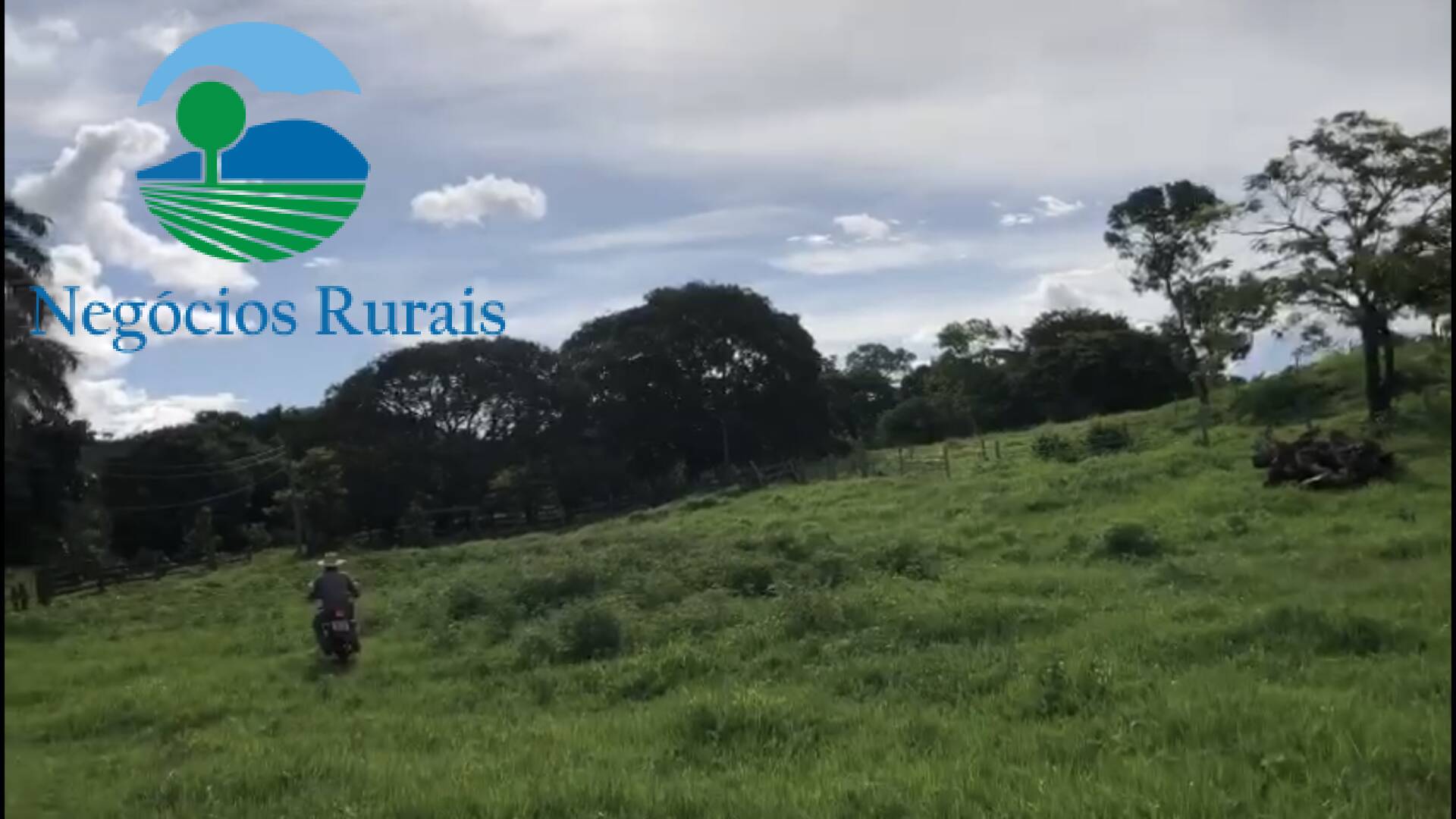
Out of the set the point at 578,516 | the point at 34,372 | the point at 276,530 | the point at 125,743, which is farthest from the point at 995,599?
the point at 578,516

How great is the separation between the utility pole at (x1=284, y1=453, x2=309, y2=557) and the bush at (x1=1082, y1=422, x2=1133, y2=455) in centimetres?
2011

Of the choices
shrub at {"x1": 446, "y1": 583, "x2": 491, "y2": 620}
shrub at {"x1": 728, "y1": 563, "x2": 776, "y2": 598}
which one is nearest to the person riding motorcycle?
shrub at {"x1": 446, "y1": 583, "x2": 491, "y2": 620}

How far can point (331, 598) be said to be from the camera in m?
12.2

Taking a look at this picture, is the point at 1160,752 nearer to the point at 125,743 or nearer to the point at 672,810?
the point at 672,810

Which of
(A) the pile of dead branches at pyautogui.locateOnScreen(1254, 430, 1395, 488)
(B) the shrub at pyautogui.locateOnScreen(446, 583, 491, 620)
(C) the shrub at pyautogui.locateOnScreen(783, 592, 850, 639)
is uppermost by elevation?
(A) the pile of dead branches at pyautogui.locateOnScreen(1254, 430, 1395, 488)

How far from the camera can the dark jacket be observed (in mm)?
12148

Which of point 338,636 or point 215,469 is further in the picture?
point 338,636

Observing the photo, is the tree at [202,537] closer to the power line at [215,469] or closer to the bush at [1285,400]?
the power line at [215,469]

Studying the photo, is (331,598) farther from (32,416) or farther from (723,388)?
(723,388)

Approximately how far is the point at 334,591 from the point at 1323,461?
13.6 m

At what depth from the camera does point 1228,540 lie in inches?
548

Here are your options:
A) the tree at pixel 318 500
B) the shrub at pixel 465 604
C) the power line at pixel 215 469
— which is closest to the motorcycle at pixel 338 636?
the power line at pixel 215 469

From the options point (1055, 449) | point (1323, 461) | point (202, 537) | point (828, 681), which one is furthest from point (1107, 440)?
point (202, 537)

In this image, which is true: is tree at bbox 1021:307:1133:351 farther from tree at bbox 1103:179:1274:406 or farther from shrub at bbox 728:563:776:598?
shrub at bbox 728:563:776:598
